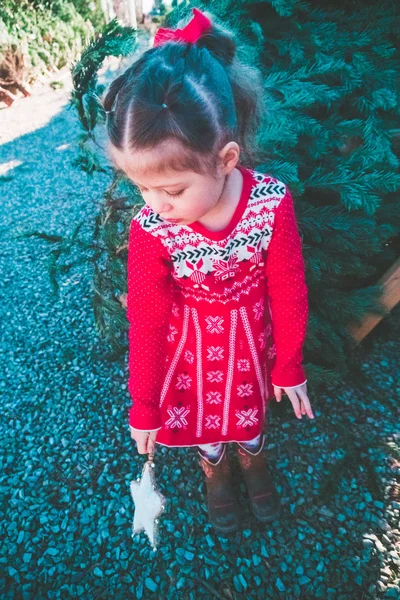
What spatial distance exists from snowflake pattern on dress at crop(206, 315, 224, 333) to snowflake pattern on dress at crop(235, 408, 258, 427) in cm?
38

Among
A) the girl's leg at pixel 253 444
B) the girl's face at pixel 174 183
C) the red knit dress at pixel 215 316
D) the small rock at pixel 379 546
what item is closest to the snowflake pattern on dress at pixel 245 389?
the red knit dress at pixel 215 316

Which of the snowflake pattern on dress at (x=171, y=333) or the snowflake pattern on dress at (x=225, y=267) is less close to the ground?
the snowflake pattern on dress at (x=225, y=267)

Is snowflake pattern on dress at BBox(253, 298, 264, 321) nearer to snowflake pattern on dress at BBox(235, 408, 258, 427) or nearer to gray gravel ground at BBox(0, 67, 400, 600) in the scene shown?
snowflake pattern on dress at BBox(235, 408, 258, 427)

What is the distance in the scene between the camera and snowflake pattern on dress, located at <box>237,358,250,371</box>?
1481mm

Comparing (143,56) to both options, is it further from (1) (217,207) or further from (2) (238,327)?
(2) (238,327)

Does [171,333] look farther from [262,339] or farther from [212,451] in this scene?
[212,451]

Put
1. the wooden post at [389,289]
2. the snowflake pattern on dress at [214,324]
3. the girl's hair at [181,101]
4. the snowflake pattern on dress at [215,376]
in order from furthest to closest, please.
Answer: the wooden post at [389,289]
the snowflake pattern on dress at [215,376]
the snowflake pattern on dress at [214,324]
the girl's hair at [181,101]

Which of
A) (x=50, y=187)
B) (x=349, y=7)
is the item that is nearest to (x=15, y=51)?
(x=50, y=187)

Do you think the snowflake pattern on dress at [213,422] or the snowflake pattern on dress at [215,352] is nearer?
the snowflake pattern on dress at [215,352]

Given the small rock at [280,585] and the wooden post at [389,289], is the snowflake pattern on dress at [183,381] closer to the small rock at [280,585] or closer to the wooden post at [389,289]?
the small rock at [280,585]

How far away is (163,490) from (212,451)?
0.41m

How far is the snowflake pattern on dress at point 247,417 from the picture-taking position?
161 centimetres

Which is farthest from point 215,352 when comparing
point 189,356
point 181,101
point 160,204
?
point 181,101

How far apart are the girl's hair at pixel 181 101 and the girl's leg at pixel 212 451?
3.95ft
